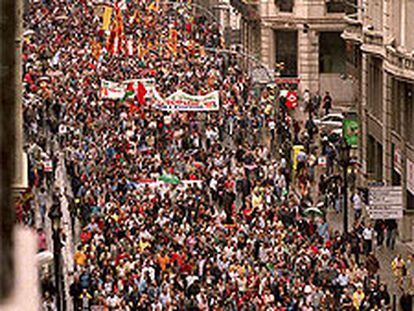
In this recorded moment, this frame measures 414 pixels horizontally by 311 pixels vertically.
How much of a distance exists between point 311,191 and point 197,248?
15446mm

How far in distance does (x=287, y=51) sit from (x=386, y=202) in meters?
45.9

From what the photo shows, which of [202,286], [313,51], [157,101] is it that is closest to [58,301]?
[202,286]

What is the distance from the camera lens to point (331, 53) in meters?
78.1

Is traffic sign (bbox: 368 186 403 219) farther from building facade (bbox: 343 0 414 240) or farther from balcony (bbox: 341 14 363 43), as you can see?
balcony (bbox: 341 14 363 43)

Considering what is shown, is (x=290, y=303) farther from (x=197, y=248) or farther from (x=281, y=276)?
(x=197, y=248)

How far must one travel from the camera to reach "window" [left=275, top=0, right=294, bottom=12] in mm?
79188

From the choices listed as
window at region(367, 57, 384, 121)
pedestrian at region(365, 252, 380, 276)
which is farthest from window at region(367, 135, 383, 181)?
pedestrian at region(365, 252, 380, 276)

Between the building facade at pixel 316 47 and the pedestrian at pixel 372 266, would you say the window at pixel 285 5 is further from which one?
the pedestrian at pixel 372 266

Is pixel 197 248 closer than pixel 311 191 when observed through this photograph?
Yes

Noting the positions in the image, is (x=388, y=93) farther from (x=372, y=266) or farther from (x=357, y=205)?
(x=372, y=266)

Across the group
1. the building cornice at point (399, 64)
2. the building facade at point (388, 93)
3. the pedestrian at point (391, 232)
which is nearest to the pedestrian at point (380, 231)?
the pedestrian at point (391, 232)

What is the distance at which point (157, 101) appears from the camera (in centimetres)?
5959

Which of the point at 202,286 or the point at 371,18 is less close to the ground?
the point at 371,18

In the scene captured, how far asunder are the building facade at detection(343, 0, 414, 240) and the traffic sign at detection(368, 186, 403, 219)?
300 inches
